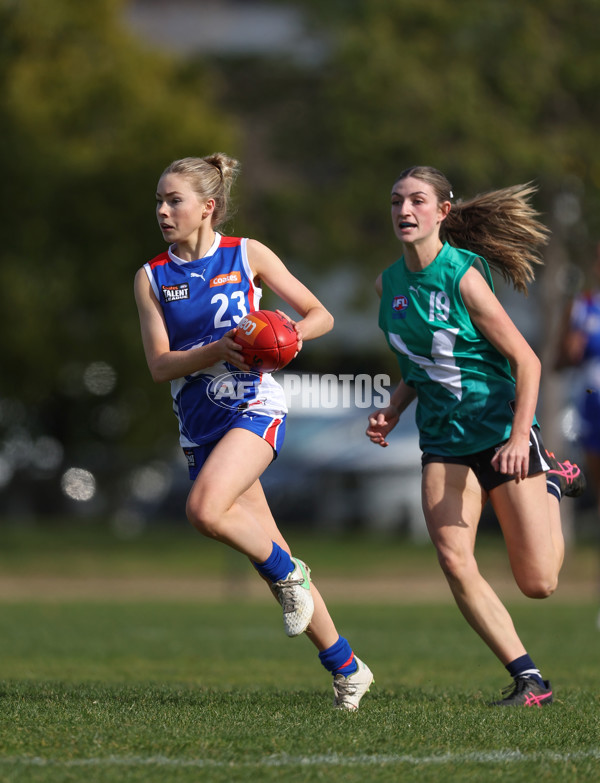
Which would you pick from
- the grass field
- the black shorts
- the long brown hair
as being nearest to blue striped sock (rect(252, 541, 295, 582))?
the grass field

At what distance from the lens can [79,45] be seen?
21891 millimetres

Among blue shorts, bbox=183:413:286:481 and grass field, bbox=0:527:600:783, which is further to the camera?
blue shorts, bbox=183:413:286:481

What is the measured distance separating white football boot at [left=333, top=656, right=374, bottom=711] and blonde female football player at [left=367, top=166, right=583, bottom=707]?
57 centimetres

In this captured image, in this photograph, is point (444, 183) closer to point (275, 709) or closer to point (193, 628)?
point (275, 709)

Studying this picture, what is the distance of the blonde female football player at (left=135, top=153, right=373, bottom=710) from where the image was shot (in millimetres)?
5309

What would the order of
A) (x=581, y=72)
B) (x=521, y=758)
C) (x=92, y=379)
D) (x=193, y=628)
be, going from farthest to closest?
(x=92, y=379)
(x=581, y=72)
(x=193, y=628)
(x=521, y=758)

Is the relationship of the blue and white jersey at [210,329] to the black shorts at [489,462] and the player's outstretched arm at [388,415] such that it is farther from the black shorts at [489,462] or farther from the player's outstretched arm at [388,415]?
the black shorts at [489,462]

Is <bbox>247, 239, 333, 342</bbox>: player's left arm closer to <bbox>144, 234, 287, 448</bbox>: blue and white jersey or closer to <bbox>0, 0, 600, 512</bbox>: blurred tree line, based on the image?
<bbox>144, 234, 287, 448</bbox>: blue and white jersey

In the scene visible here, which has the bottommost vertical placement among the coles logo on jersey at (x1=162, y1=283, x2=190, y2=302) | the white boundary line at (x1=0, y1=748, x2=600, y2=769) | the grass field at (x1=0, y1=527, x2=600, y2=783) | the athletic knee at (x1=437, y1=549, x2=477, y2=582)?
the grass field at (x1=0, y1=527, x2=600, y2=783)

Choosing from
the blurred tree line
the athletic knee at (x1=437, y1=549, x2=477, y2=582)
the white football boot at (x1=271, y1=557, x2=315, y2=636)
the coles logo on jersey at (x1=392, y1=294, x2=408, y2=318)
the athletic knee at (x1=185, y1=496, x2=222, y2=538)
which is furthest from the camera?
the blurred tree line

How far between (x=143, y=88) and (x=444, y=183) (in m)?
16.9

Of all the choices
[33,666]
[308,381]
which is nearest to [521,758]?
[308,381]

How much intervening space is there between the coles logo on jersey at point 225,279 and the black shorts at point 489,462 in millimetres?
1189

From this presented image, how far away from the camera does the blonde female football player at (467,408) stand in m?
5.49
